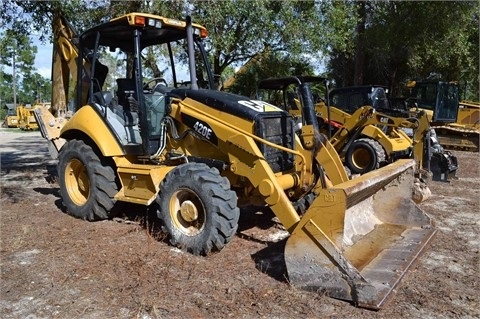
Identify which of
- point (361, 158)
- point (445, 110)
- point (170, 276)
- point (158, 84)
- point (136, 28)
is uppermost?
point (136, 28)

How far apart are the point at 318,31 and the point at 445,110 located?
7.04m

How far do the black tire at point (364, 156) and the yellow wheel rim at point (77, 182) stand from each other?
20.4ft

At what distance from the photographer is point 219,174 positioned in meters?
5.01

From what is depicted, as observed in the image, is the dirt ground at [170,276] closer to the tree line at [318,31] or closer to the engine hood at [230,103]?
the engine hood at [230,103]

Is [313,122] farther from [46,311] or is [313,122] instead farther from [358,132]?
[358,132]

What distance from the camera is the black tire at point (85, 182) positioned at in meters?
6.21

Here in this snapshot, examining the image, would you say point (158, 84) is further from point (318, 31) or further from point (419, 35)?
point (419, 35)

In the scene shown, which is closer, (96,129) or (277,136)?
(277,136)

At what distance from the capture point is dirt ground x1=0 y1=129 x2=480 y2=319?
3795mm

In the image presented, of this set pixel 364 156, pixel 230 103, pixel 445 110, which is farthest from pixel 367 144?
pixel 445 110

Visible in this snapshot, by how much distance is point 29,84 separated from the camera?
2817 inches

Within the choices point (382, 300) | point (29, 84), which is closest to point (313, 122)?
point (382, 300)

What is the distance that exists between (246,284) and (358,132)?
7.21m

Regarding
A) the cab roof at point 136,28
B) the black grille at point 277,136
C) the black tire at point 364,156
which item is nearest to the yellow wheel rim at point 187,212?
the black grille at point 277,136
